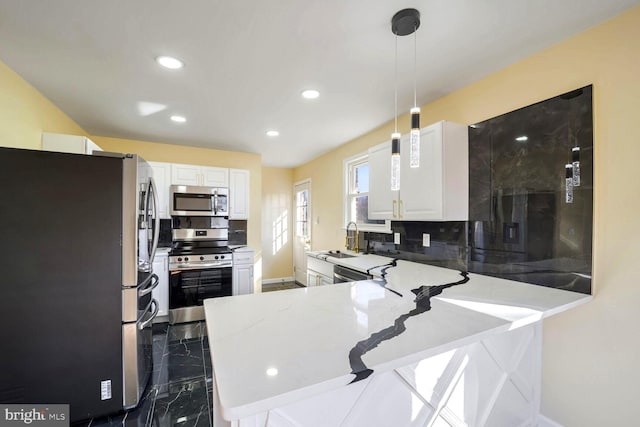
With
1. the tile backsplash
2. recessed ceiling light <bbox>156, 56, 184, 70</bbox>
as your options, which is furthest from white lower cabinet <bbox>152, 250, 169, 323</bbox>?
the tile backsplash

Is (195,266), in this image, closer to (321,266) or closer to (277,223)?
(321,266)

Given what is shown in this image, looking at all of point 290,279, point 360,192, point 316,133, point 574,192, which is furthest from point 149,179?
point 290,279

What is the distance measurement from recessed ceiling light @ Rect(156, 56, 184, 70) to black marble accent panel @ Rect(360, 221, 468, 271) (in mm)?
2336

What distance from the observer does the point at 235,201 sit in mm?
4105

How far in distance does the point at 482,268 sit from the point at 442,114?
134 cm

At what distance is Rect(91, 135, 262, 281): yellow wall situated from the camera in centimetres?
364

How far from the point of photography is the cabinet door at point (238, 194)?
13.4ft

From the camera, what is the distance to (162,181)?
365 cm

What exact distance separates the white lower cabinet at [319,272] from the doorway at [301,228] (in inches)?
69.2

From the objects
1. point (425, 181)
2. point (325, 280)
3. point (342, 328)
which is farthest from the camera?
point (325, 280)

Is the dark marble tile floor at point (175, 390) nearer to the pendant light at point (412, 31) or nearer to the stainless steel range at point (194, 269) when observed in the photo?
the stainless steel range at point (194, 269)

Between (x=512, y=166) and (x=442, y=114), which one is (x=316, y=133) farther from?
(x=512, y=166)

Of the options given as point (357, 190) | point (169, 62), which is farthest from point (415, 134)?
point (357, 190)

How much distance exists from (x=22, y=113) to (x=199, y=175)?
6.16 feet
